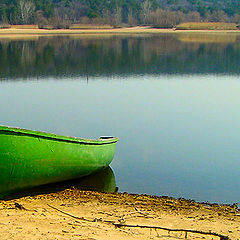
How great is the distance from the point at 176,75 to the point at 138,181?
14934 mm

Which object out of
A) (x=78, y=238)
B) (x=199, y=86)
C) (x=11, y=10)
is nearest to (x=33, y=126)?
(x=78, y=238)

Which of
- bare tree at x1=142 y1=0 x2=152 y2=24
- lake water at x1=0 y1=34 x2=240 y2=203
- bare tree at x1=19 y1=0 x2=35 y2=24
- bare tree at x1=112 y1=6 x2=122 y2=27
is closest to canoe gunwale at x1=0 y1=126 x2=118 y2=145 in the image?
lake water at x1=0 y1=34 x2=240 y2=203

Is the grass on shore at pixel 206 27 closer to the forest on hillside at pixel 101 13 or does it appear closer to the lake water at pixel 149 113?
the forest on hillside at pixel 101 13

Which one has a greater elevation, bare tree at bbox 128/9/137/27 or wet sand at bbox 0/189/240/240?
bare tree at bbox 128/9/137/27

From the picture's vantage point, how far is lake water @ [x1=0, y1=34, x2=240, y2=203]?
8.41 metres

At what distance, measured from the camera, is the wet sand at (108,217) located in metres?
5.34

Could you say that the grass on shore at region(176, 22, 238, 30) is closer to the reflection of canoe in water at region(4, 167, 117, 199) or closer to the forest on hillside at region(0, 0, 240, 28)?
the forest on hillside at region(0, 0, 240, 28)

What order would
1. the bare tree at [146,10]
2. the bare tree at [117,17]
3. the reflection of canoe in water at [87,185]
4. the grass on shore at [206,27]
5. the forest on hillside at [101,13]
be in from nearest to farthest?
the reflection of canoe in water at [87,185]
the grass on shore at [206,27]
the forest on hillside at [101,13]
the bare tree at [117,17]
the bare tree at [146,10]

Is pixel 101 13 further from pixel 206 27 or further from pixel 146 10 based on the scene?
pixel 206 27

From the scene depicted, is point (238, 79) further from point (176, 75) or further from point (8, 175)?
point (8, 175)

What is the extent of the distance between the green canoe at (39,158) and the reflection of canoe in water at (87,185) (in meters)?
0.12

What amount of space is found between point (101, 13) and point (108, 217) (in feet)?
256

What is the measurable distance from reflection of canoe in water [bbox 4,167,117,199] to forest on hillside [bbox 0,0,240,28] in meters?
63.7

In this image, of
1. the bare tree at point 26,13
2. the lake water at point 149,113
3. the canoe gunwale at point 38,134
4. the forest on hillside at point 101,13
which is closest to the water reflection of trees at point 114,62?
the lake water at point 149,113
